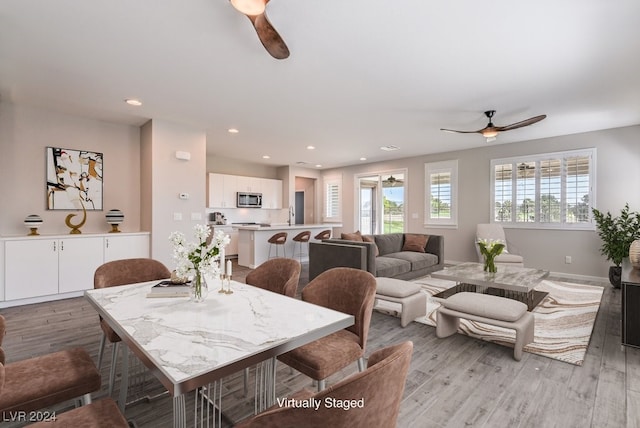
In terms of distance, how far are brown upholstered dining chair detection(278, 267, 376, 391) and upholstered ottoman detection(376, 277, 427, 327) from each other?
4.84 feet

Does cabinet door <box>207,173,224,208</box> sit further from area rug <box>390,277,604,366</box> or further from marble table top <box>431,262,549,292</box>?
marble table top <box>431,262,549,292</box>

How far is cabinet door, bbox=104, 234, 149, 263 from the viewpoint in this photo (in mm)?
4602

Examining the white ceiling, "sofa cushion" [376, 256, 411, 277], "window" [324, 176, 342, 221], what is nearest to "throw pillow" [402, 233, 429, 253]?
"sofa cushion" [376, 256, 411, 277]

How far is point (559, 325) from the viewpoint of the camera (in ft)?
11.0

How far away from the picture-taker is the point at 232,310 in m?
1.57

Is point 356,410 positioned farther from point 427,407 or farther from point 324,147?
point 324,147

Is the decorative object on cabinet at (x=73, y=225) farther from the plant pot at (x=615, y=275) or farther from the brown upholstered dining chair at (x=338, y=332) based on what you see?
the plant pot at (x=615, y=275)

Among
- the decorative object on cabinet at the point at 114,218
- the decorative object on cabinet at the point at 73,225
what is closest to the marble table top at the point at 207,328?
the decorative object on cabinet at the point at 114,218

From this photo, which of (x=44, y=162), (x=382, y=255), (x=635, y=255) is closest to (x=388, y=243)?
(x=382, y=255)

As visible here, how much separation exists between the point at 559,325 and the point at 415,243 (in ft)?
9.61

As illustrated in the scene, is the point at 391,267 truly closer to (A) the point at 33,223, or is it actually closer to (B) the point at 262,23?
(B) the point at 262,23

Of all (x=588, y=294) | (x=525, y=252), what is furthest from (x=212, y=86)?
(x=525, y=252)

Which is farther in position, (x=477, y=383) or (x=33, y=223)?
(x=33, y=223)

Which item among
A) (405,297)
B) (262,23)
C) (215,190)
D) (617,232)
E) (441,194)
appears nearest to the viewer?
(262,23)
